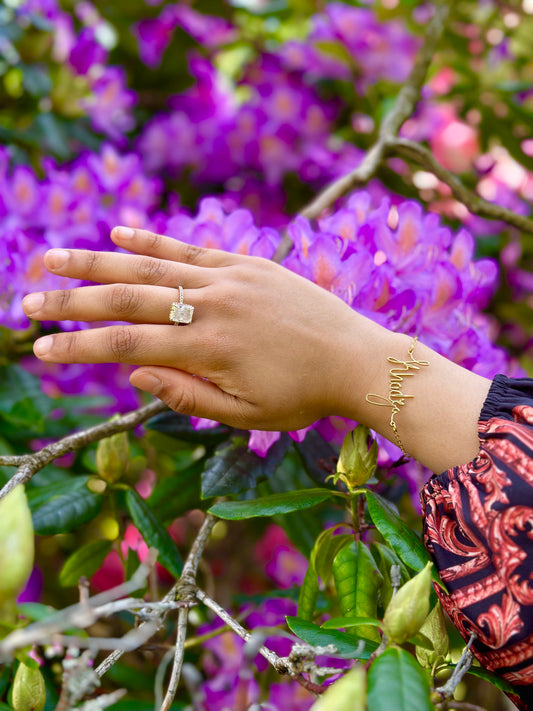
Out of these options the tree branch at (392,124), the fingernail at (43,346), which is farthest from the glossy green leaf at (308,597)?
the tree branch at (392,124)

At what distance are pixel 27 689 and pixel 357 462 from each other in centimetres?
41

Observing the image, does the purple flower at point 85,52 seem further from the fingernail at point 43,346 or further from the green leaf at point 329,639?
the green leaf at point 329,639

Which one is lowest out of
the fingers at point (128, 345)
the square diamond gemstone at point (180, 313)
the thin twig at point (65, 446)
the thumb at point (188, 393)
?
the thin twig at point (65, 446)

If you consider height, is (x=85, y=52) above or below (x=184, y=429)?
above

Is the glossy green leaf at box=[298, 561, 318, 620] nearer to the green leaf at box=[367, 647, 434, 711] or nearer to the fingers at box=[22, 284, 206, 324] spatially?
the green leaf at box=[367, 647, 434, 711]

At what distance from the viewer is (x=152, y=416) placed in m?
0.92

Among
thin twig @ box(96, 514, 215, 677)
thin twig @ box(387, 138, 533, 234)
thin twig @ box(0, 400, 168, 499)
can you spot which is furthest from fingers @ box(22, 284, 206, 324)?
thin twig @ box(387, 138, 533, 234)

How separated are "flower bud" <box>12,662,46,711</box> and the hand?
312 mm

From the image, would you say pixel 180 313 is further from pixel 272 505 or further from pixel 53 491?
pixel 53 491

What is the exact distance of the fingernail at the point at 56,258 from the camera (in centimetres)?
75

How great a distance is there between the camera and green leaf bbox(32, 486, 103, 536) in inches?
32.4

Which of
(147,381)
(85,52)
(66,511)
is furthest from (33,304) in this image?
(85,52)

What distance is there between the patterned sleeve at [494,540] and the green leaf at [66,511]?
451 mm

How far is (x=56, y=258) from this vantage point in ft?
2.46
